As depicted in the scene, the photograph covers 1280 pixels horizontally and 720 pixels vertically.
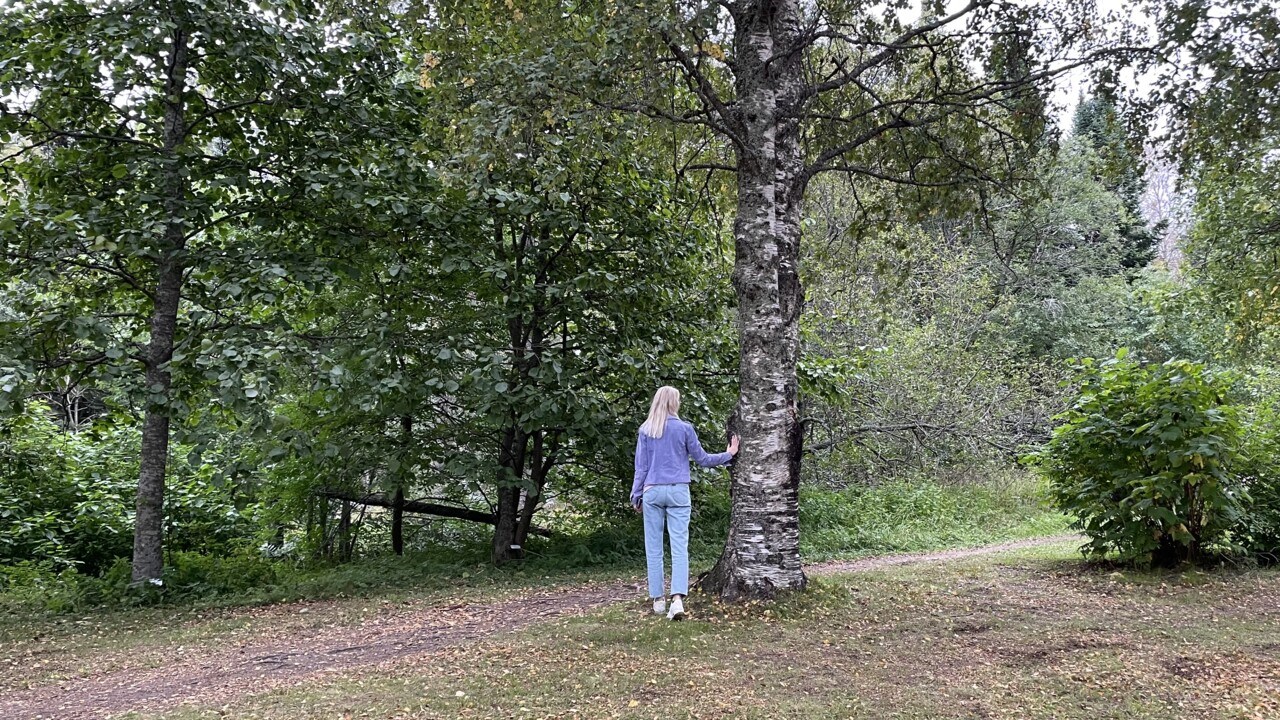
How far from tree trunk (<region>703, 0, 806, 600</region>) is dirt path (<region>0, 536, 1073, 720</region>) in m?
1.59

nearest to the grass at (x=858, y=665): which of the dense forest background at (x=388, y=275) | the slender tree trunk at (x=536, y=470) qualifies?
the dense forest background at (x=388, y=275)

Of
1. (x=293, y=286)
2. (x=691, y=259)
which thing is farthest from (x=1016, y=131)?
(x=293, y=286)

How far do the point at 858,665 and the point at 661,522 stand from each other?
184 cm

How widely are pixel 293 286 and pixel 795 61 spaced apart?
17.2 feet

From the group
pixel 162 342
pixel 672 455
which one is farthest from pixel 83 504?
pixel 672 455

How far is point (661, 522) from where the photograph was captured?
19.2ft

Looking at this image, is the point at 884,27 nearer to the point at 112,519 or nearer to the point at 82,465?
the point at 112,519

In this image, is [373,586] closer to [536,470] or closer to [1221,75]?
[536,470]

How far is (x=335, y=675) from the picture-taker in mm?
4719

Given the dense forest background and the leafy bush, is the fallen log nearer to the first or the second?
the dense forest background

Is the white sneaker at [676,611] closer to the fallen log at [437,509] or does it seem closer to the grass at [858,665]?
the grass at [858,665]

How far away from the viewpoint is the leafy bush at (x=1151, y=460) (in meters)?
6.81

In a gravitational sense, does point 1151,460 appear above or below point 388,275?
below

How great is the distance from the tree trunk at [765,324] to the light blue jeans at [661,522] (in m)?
0.38
